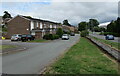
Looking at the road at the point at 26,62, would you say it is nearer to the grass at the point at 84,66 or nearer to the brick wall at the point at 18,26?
the grass at the point at 84,66

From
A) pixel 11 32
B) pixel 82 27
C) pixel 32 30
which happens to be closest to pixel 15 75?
pixel 32 30

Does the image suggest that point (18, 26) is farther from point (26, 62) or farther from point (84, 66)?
point (84, 66)

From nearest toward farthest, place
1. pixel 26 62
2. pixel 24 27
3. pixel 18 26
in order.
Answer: pixel 26 62 < pixel 24 27 < pixel 18 26

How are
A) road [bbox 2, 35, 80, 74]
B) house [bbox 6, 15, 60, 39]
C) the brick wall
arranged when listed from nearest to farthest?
road [bbox 2, 35, 80, 74] < house [bbox 6, 15, 60, 39] < the brick wall

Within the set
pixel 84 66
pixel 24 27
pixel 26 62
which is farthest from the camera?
pixel 24 27

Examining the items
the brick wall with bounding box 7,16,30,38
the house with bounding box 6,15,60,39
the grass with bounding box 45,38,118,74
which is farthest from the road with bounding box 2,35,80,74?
the brick wall with bounding box 7,16,30,38

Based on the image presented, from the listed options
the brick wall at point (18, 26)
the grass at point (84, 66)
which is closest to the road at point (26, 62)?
the grass at point (84, 66)

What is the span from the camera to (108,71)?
17.9 ft

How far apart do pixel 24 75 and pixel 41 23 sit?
4280 centimetres

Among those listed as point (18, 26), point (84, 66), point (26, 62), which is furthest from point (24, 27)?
point (84, 66)

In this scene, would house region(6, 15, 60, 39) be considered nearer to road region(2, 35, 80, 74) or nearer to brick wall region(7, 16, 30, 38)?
brick wall region(7, 16, 30, 38)

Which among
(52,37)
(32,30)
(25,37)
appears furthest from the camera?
(32,30)

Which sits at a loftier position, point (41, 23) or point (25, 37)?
point (41, 23)

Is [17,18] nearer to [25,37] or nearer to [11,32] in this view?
[11,32]
